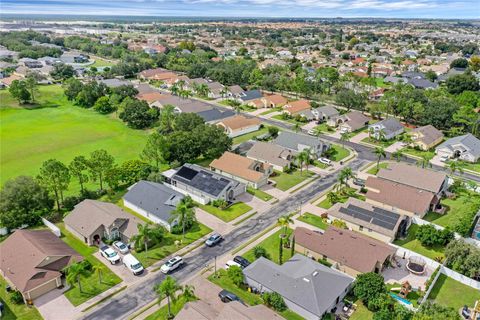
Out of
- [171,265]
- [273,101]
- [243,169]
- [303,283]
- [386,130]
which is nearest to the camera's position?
[303,283]

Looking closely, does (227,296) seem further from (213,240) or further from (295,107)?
(295,107)

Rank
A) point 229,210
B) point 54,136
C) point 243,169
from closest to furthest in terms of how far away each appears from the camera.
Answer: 1. point 229,210
2. point 243,169
3. point 54,136

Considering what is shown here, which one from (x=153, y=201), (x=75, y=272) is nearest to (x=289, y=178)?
(x=153, y=201)

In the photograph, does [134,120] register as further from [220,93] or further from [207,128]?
[220,93]

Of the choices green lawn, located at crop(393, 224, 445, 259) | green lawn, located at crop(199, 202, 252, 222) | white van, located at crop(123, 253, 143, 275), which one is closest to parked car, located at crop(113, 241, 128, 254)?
white van, located at crop(123, 253, 143, 275)

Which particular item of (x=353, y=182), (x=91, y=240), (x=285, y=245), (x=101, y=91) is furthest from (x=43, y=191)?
(x=101, y=91)

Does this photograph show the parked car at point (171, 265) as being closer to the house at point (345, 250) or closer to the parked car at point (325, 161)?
the house at point (345, 250)

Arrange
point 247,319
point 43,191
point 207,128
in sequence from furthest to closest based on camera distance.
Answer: point 207,128 < point 43,191 < point 247,319
